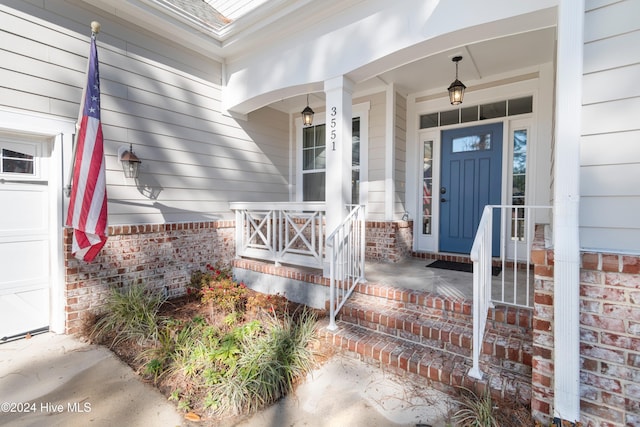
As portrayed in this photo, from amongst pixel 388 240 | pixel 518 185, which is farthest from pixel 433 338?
pixel 518 185

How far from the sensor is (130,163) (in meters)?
3.67

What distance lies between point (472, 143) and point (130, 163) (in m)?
4.64

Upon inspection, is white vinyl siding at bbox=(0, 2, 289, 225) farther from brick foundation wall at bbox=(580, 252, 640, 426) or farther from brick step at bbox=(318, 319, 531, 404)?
brick foundation wall at bbox=(580, 252, 640, 426)

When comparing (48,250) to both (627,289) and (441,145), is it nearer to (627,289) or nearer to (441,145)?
(627,289)

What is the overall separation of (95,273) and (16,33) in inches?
96.7

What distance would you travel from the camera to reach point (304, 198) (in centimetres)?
593

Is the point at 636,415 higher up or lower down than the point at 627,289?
lower down

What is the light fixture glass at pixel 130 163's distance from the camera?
359 cm

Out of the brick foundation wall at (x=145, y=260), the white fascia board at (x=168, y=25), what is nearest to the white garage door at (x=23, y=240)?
the brick foundation wall at (x=145, y=260)

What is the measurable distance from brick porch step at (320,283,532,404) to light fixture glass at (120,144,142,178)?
9.30ft

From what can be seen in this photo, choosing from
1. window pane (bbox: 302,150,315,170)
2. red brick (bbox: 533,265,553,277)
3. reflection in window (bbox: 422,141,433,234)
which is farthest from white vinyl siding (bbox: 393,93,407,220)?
red brick (bbox: 533,265,553,277)

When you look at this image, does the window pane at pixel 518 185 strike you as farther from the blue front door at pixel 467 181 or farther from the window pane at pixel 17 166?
the window pane at pixel 17 166

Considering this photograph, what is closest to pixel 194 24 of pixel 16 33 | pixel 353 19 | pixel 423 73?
pixel 16 33

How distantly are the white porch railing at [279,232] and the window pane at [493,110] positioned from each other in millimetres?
2754
